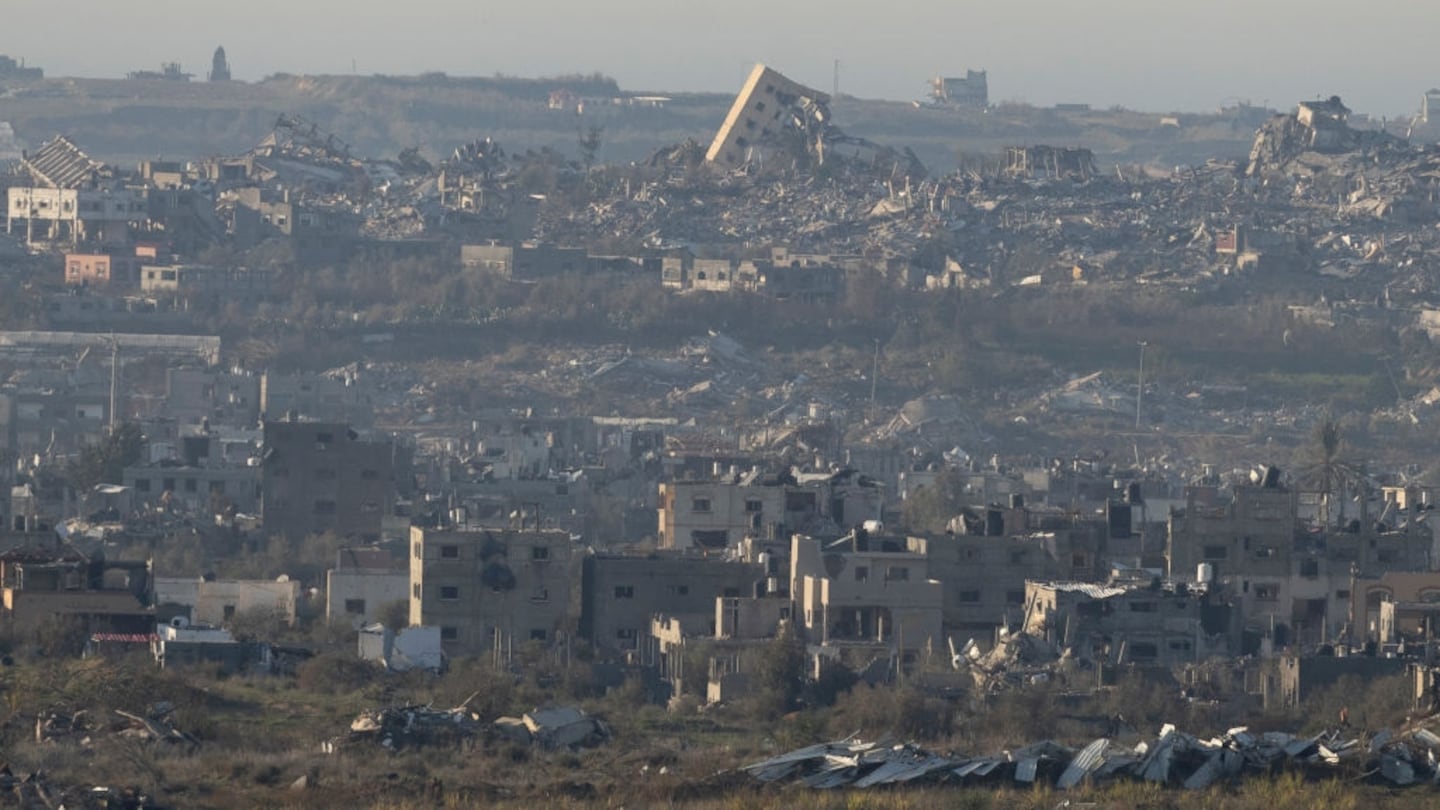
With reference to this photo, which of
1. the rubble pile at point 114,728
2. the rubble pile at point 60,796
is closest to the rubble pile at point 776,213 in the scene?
the rubble pile at point 114,728

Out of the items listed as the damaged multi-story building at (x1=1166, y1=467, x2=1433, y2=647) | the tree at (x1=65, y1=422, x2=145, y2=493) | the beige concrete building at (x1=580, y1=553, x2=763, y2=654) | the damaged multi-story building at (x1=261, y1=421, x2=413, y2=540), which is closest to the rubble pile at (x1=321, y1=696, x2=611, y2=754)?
the beige concrete building at (x1=580, y1=553, x2=763, y2=654)

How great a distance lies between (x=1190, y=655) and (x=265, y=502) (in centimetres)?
1575

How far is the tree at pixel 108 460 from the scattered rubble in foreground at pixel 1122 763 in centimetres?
2753

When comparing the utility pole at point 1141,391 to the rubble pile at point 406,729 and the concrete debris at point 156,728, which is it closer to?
the rubble pile at point 406,729

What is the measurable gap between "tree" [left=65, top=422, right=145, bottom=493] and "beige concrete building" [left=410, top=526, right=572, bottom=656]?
1418 centimetres

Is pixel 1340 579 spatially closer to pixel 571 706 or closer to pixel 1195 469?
pixel 571 706

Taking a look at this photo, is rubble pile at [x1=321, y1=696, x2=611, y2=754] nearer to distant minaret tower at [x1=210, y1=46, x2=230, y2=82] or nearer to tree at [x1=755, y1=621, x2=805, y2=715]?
tree at [x1=755, y1=621, x2=805, y2=715]

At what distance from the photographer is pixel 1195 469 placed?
219 ft

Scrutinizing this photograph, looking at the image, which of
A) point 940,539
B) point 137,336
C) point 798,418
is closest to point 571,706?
point 940,539

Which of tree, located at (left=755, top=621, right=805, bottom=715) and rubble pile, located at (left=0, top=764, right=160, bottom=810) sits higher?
rubble pile, located at (left=0, top=764, right=160, bottom=810)

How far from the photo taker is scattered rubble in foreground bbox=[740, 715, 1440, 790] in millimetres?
28609

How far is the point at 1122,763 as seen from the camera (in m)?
28.9

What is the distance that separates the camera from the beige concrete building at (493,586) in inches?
1639

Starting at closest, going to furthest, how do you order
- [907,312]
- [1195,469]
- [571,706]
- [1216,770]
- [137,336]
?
[1216,770]
[571,706]
[1195,469]
[137,336]
[907,312]
